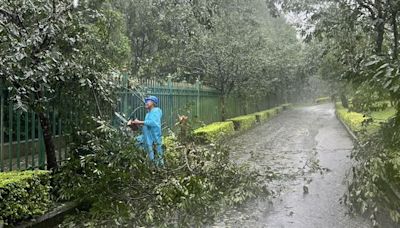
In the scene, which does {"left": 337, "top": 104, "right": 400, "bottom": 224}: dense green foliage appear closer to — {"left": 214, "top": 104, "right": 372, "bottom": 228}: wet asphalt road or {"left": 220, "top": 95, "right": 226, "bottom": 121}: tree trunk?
{"left": 214, "top": 104, "right": 372, "bottom": 228}: wet asphalt road

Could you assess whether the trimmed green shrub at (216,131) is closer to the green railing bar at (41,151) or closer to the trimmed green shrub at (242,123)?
the trimmed green shrub at (242,123)

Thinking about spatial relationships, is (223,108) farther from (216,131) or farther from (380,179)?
(380,179)

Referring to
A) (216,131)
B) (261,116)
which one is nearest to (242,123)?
(216,131)

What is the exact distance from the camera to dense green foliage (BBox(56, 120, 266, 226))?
576 cm

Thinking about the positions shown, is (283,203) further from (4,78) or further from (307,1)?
(307,1)

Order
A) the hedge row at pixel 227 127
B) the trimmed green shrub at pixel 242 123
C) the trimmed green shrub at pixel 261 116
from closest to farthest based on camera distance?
the hedge row at pixel 227 127
the trimmed green shrub at pixel 242 123
the trimmed green shrub at pixel 261 116

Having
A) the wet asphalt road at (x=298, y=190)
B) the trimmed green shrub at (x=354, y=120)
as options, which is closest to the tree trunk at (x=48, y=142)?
the wet asphalt road at (x=298, y=190)

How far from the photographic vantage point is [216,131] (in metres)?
15.0

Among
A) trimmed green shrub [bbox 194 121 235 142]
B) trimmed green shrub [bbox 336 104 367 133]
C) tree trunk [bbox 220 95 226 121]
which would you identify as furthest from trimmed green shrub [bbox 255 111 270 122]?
trimmed green shrub [bbox 194 121 235 142]

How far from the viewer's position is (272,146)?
15.1 m

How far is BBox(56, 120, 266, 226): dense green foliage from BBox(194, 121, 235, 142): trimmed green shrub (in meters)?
5.21

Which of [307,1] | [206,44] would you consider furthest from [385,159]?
[206,44]

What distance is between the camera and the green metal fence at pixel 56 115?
6.03m

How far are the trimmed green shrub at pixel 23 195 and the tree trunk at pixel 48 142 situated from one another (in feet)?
1.97
